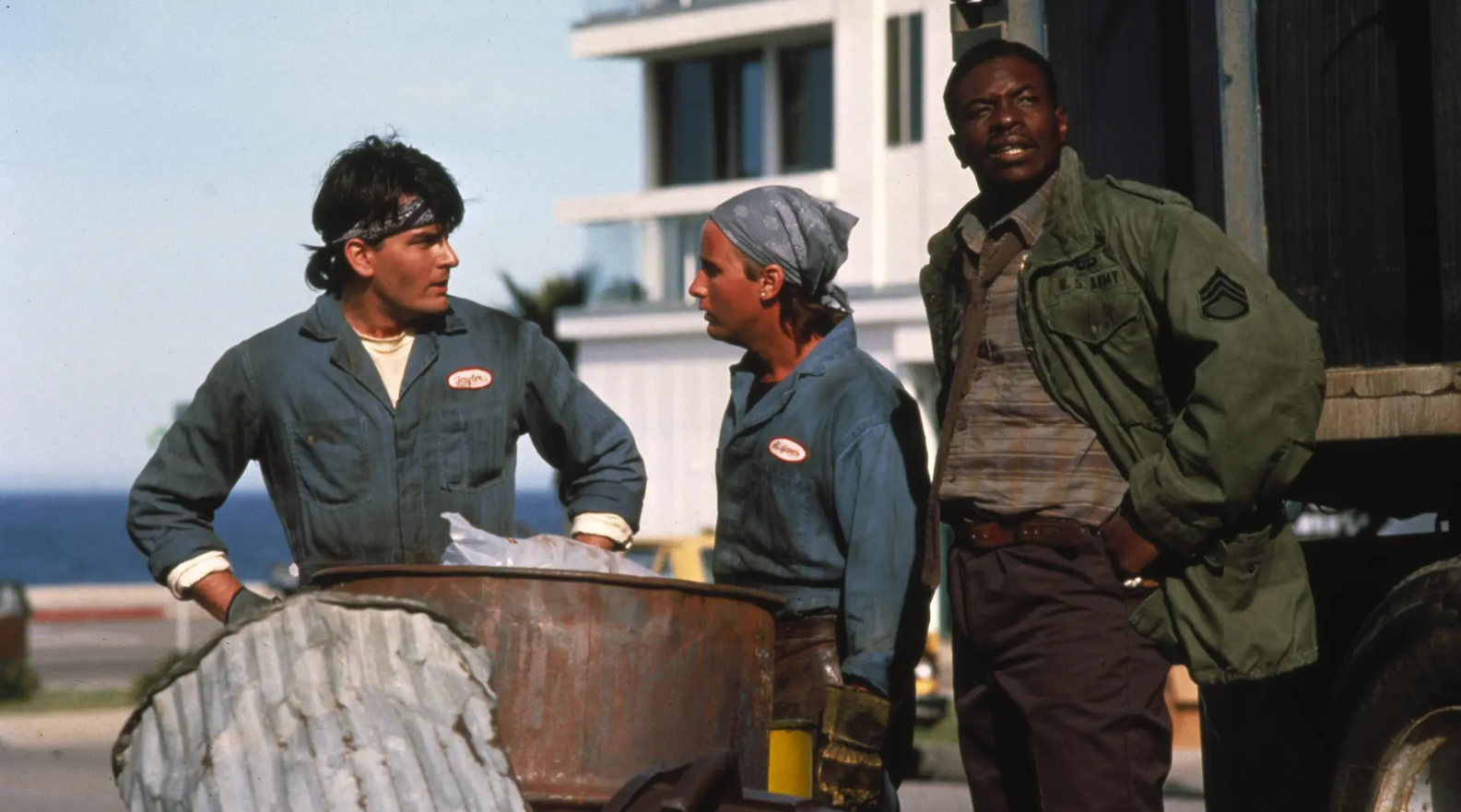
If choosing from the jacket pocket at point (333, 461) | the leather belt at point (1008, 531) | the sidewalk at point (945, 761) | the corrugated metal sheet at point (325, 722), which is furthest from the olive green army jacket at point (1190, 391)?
the sidewalk at point (945, 761)

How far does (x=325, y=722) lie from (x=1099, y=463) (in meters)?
1.46

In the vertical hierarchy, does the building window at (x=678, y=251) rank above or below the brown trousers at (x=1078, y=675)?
above

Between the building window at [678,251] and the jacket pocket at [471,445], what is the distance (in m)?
26.3

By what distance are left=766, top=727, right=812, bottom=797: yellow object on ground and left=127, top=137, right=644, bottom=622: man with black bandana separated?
670 mm

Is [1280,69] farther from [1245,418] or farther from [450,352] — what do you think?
[450,352]

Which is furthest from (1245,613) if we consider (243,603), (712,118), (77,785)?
(712,118)

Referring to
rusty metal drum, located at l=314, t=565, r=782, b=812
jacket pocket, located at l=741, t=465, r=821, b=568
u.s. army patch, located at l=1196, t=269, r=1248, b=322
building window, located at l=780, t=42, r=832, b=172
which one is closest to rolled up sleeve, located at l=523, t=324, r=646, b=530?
jacket pocket, located at l=741, t=465, r=821, b=568

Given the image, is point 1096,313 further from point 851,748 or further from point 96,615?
point 96,615

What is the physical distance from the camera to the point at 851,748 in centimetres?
466

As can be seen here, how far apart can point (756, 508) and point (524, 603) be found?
912 mm

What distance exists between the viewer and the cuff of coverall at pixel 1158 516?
4.09 metres

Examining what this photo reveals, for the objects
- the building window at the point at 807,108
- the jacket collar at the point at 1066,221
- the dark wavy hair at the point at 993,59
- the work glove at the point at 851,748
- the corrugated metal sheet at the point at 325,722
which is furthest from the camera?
the building window at the point at 807,108

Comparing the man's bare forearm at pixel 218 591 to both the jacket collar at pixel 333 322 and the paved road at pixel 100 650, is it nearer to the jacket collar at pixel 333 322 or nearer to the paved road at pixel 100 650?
the jacket collar at pixel 333 322

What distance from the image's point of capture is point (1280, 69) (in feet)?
16.4
